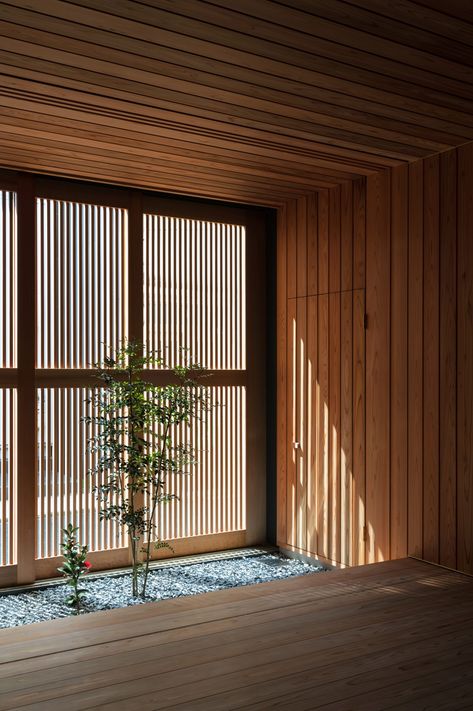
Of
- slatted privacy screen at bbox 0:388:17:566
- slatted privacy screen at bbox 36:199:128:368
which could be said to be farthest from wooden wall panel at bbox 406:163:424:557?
slatted privacy screen at bbox 0:388:17:566

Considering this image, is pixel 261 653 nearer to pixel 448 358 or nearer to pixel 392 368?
pixel 448 358

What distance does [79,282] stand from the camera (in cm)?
516

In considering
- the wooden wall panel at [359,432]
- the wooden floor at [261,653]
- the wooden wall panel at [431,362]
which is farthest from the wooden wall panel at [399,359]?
the wooden floor at [261,653]

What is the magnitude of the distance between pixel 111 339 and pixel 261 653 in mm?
2927

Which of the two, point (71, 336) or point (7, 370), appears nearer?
point (7, 370)

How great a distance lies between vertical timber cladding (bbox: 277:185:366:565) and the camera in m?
4.91

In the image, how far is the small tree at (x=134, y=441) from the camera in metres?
4.70

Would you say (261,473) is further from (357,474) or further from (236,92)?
(236,92)

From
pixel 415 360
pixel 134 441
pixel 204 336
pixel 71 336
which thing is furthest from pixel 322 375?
pixel 71 336

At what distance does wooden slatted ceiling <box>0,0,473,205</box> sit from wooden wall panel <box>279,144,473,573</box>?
0.39 metres

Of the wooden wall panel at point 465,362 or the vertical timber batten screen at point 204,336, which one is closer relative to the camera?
the wooden wall panel at point 465,362

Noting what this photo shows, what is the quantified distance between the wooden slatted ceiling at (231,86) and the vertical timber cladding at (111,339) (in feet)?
1.90

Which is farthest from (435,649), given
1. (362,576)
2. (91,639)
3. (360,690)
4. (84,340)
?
(84,340)

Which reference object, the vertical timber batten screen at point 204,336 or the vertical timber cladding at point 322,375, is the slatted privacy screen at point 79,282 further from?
the vertical timber cladding at point 322,375
